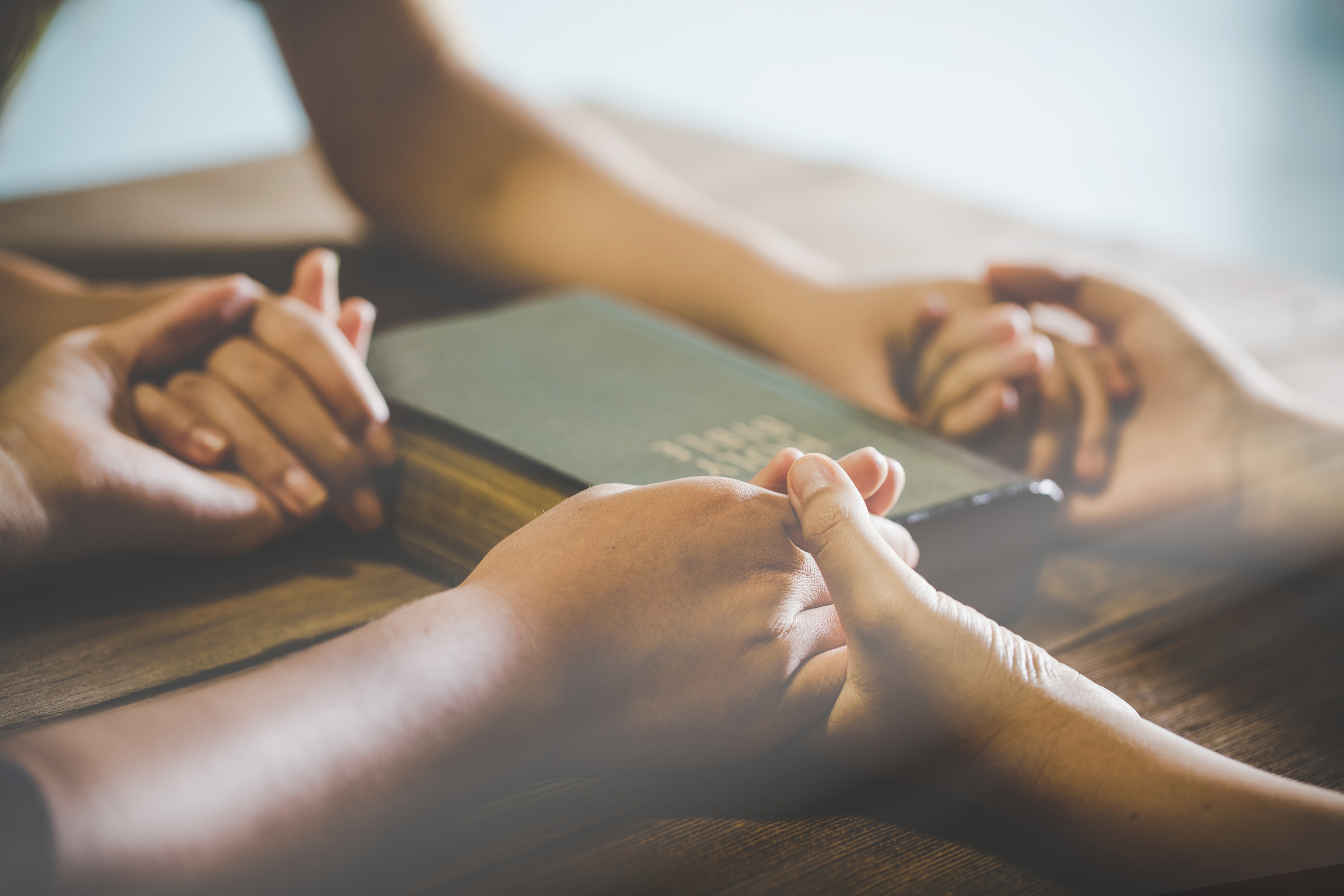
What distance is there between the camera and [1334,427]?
1.40 feet

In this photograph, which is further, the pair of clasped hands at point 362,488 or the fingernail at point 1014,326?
the fingernail at point 1014,326

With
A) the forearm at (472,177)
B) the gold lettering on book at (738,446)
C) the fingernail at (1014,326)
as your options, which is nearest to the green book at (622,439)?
the gold lettering on book at (738,446)

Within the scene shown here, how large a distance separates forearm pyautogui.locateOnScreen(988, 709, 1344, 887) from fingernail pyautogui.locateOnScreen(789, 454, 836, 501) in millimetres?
69

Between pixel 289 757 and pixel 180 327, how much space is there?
23 centimetres

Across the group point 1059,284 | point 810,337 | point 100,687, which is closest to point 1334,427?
point 1059,284

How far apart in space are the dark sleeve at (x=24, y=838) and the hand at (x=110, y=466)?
0.51 feet

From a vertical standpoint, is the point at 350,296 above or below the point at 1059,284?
below

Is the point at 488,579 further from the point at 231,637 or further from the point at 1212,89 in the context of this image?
the point at 1212,89

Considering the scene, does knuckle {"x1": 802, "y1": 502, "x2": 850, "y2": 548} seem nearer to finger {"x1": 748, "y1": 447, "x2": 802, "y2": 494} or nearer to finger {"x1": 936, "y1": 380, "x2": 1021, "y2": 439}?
finger {"x1": 748, "y1": 447, "x2": 802, "y2": 494}

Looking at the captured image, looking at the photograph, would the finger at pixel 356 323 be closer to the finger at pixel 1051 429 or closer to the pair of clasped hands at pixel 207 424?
the pair of clasped hands at pixel 207 424

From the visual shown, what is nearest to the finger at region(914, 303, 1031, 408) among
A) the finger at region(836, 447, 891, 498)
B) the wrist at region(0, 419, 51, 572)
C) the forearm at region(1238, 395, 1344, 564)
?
the forearm at region(1238, 395, 1344, 564)

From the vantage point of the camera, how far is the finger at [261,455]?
338 mm

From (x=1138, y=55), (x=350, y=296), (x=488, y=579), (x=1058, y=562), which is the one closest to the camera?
(x=488, y=579)

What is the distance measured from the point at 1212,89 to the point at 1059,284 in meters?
2.98
